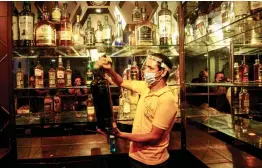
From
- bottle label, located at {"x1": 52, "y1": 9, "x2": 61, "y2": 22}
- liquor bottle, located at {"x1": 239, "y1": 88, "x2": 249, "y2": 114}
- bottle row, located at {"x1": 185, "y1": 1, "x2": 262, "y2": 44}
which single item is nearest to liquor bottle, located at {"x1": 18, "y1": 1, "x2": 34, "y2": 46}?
bottle label, located at {"x1": 52, "y1": 9, "x2": 61, "y2": 22}

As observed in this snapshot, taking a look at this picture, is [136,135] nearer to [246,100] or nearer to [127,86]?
[127,86]

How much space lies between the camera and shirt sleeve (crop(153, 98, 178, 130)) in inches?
57.3

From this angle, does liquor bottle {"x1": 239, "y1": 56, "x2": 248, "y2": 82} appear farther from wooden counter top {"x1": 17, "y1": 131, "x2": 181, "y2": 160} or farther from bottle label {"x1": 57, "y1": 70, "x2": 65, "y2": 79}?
bottle label {"x1": 57, "y1": 70, "x2": 65, "y2": 79}

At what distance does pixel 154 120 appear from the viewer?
148cm

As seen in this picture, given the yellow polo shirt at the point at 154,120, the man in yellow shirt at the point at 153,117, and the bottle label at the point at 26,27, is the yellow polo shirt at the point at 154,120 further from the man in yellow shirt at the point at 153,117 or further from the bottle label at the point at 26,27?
the bottle label at the point at 26,27

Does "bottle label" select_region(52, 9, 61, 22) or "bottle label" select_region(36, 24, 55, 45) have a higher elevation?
"bottle label" select_region(52, 9, 61, 22)

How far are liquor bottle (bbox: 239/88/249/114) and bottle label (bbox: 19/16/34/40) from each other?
1.67 meters

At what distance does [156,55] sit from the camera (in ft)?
5.27

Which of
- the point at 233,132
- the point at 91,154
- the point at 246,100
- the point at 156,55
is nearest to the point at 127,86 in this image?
the point at 156,55

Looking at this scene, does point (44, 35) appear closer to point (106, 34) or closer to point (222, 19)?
point (106, 34)

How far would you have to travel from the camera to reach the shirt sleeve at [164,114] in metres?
1.46

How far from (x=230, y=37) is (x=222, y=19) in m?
0.14

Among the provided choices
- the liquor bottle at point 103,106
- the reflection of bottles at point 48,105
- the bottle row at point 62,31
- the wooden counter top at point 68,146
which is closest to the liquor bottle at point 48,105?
the reflection of bottles at point 48,105

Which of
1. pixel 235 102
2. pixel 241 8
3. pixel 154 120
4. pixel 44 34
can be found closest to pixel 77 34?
pixel 44 34
